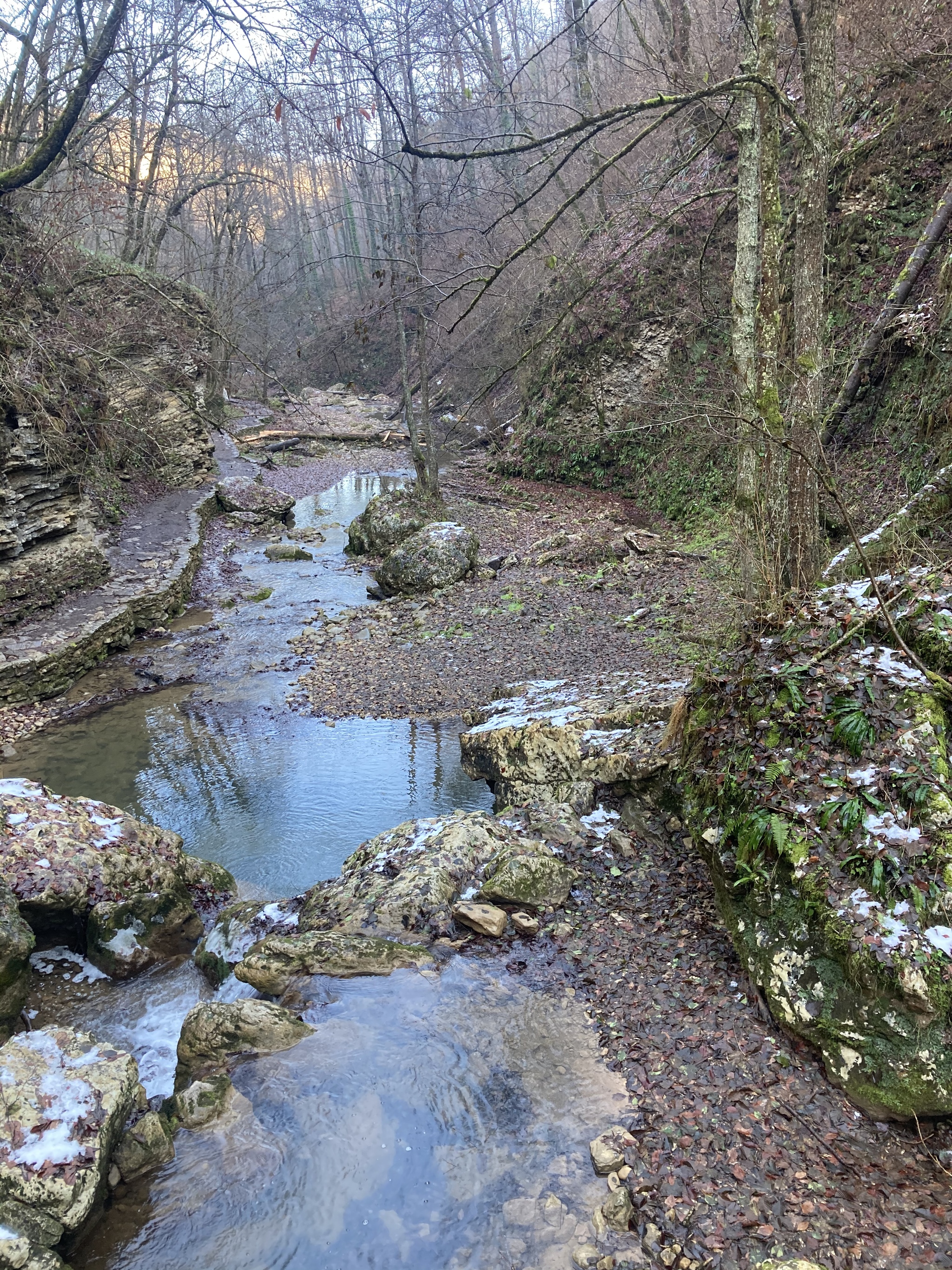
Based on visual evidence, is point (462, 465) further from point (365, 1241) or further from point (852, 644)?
point (365, 1241)

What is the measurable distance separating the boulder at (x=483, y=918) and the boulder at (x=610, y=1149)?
1.50 meters

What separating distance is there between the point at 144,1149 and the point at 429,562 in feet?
33.7

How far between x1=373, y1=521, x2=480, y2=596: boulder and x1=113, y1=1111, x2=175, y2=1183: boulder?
9.82m

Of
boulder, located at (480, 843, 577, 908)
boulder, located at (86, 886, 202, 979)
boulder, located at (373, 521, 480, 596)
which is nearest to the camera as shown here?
boulder, located at (480, 843, 577, 908)

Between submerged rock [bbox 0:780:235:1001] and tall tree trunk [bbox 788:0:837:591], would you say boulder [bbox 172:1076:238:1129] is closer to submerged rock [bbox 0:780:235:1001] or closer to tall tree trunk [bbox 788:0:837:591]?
submerged rock [bbox 0:780:235:1001]

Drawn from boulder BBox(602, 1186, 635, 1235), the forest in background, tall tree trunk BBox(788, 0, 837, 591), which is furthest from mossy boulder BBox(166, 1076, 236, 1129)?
tall tree trunk BBox(788, 0, 837, 591)

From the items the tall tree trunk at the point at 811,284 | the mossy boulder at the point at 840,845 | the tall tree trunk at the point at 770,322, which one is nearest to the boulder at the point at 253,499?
the tall tree trunk at the point at 770,322

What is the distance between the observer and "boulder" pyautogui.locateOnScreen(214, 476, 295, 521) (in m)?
18.4

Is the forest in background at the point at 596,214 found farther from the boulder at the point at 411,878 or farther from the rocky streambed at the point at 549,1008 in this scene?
the boulder at the point at 411,878

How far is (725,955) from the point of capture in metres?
4.13

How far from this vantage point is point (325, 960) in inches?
180

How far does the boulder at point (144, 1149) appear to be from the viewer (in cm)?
345

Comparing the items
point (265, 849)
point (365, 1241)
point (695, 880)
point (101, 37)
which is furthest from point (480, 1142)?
point (101, 37)

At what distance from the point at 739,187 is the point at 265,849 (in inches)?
282
